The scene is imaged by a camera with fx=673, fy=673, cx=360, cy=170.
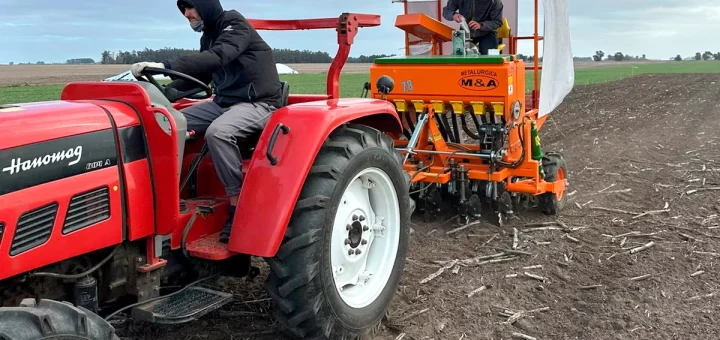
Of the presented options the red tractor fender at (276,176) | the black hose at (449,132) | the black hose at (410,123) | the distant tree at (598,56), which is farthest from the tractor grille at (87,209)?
the distant tree at (598,56)

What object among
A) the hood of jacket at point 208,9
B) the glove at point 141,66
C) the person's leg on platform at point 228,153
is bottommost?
the person's leg on platform at point 228,153

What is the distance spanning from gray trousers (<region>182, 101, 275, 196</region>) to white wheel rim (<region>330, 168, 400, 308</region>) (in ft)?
1.81

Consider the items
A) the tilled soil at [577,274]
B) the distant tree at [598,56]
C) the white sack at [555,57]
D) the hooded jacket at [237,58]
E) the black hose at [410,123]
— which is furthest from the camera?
the distant tree at [598,56]

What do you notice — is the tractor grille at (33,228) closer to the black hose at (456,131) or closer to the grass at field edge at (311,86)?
Result: the black hose at (456,131)

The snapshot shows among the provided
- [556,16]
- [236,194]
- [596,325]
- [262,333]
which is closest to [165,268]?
[236,194]

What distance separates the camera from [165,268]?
310 cm

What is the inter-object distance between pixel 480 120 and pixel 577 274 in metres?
1.95

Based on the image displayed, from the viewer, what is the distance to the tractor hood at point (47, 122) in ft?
7.91

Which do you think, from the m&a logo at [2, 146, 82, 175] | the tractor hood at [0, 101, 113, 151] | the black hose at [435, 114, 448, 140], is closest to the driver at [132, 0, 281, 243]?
the tractor hood at [0, 101, 113, 151]

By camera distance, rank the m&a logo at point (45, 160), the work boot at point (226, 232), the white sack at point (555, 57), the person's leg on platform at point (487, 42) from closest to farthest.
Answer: the m&a logo at point (45, 160)
the work boot at point (226, 232)
the white sack at point (555, 57)
the person's leg on platform at point (487, 42)

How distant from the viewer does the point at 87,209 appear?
2.61 m

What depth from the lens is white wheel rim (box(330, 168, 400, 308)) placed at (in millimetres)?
3439

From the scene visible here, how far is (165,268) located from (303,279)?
658 millimetres

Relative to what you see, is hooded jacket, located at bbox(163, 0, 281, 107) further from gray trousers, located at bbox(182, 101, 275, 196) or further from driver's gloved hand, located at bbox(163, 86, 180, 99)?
driver's gloved hand, located at bbox(163, 86, 180, 99)
